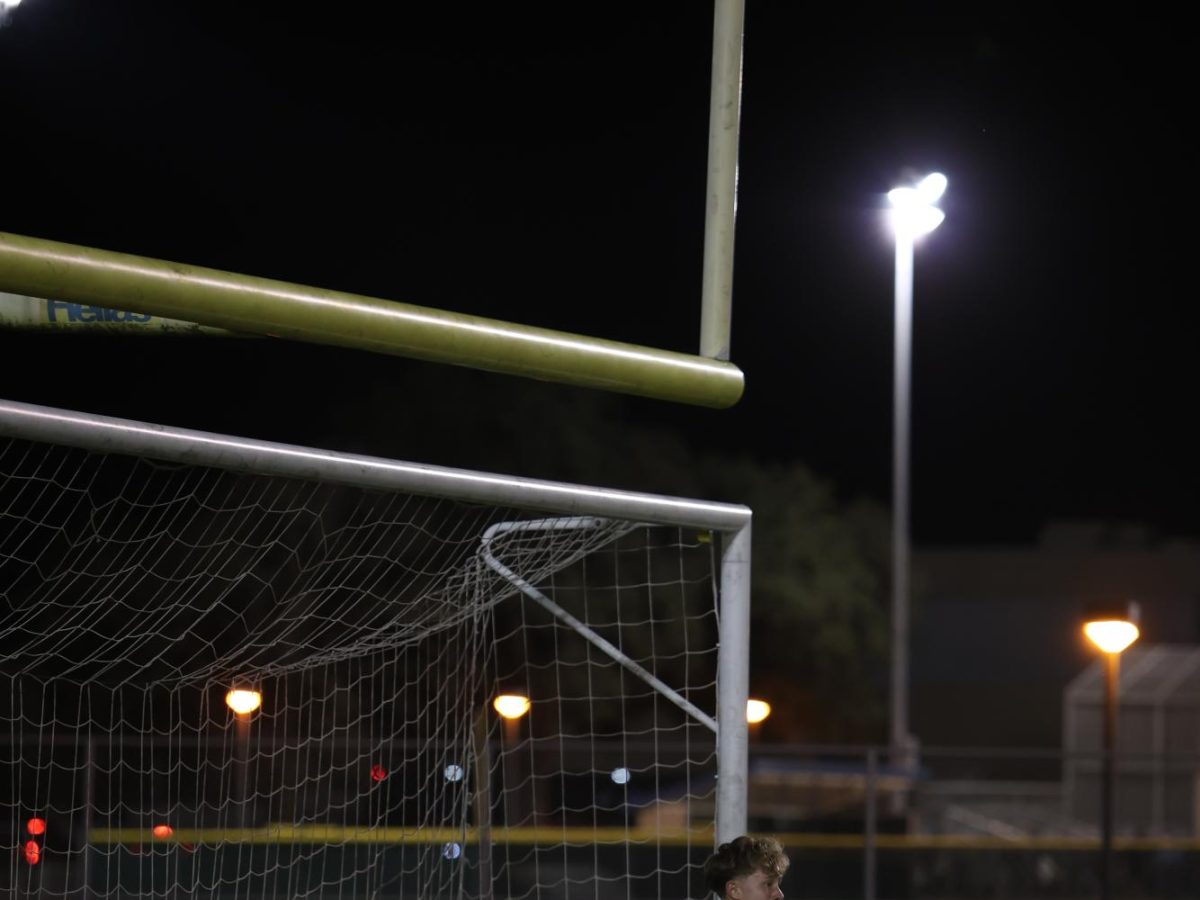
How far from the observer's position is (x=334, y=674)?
37.3ft

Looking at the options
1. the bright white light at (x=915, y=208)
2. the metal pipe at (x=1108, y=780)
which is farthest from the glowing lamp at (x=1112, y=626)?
the bright white light at (x=915, y=208)

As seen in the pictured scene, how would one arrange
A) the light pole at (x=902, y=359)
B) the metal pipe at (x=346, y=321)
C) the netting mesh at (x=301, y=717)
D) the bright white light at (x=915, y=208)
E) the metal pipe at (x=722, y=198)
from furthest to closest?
the light pole at (x=902, y=359) < the bright white light at (x=915, y=208) < the netting mesh at (x=301, y=717) < the metal pipe at (x=722, y=198) < the metal pipe at (x=346, y=321)

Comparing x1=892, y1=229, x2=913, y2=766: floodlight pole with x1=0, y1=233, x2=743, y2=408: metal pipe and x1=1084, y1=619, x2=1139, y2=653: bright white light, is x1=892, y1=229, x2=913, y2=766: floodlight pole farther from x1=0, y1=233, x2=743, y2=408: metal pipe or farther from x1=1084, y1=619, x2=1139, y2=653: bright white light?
x1=0, y1=233, x2=743, y2=408: metal pipe

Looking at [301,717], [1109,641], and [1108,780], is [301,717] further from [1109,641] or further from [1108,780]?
[1109,641]

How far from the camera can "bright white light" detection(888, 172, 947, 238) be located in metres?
16.2

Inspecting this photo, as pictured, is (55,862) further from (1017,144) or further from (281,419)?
(1017,144)

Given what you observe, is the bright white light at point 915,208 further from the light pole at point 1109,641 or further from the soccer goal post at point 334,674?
the light pole at point 1109,641

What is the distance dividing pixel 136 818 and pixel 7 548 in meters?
2.92

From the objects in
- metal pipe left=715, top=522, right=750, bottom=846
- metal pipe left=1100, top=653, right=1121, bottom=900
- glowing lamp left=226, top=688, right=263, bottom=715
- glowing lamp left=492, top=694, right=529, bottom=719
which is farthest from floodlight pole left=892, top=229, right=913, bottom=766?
metal pipe left=715, top=522, right=750, bottom=846

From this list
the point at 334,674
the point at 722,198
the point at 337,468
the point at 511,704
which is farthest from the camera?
the point at 334,674

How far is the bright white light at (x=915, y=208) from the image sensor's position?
1620cm

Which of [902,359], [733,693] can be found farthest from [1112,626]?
[902,359]

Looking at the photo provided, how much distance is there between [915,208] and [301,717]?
827 centimetres

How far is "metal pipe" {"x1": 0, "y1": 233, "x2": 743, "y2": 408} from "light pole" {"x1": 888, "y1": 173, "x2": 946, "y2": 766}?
11700 millimetres
